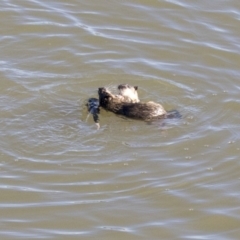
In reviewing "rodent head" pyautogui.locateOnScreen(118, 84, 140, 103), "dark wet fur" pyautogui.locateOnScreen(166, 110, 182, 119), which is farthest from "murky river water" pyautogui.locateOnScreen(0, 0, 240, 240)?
"rodent head" pyautogui.locateOnScreen(118, 84, 140, 103)

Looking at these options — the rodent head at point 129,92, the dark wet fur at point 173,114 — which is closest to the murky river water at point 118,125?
the dark wet fur at point 173,114

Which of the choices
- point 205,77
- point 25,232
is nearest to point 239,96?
point 205,77

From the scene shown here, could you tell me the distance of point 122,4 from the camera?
589 inches

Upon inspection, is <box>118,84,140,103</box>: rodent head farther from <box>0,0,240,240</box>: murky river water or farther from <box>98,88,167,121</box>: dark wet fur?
<box>0,0,240,240</box>: murky river water

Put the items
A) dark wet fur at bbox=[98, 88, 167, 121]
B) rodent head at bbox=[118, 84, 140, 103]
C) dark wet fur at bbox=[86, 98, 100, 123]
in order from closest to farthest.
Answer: dark wet fur at bbox=[98, 88, 167, 121] < dark wet fur at bbox=[86, 98, 100, 123] < rodent head at bbox=[118, 84, 140, 103]

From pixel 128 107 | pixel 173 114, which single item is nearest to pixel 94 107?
pixel 128 107

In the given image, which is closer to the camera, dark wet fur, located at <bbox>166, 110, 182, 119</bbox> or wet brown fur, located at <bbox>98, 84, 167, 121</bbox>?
wet brown fur, located at <bbox>98, 84, 167, 121</bbox>

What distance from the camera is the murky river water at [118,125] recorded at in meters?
9.59

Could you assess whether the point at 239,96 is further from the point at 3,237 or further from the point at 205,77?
the point at 3,237

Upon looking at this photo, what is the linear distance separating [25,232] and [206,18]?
6666mm

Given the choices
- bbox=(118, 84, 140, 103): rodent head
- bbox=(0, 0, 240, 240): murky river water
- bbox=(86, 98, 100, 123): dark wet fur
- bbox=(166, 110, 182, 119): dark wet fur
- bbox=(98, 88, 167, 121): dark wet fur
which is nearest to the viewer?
bbox=(0, 0, 240, 240): murky river water

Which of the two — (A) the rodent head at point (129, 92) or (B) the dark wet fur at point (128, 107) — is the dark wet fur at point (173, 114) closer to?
(B) the dark wet fur at point (128, 107)

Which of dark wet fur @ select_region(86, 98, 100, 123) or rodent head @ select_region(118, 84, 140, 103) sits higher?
rodent head @ select_region(118, 84, 140, 103)

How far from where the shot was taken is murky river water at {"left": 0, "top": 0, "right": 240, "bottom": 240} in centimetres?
959
